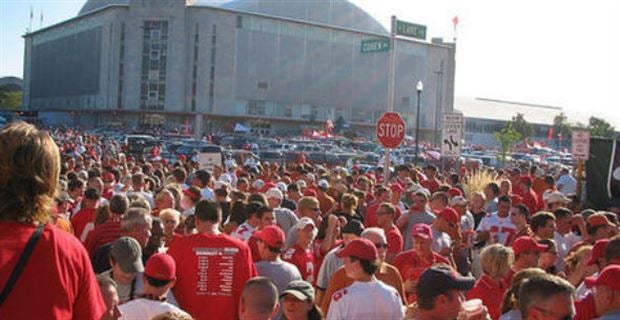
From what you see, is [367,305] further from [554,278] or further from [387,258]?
[387,258]

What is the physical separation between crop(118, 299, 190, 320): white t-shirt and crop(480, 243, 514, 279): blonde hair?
266 cm

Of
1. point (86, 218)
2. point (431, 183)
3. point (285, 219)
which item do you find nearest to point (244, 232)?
point (285, 219)

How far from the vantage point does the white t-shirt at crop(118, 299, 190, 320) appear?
16.0ft

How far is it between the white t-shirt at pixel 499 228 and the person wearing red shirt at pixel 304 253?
3.46 m

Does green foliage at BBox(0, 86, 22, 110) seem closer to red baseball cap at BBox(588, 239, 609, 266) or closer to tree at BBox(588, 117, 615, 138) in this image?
tree at BBox(588, 117, 615, 138)

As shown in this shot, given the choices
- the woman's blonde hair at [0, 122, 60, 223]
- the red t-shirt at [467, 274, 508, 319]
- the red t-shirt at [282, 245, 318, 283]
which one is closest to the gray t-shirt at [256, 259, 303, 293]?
the red t-shirt at [282, 245, 318, 283]

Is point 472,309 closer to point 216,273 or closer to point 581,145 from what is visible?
point 216,273

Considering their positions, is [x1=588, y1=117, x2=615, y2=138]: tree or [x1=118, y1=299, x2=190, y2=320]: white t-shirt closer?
[x1=118, y1=299, x2=190, y2=320]: white t-shirt

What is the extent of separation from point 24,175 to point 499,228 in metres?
8.33

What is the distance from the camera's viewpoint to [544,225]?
8.48m

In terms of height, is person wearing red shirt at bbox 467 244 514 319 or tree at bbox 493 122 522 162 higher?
tree at bbox 493 122 522 162

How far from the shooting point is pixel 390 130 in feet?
51.9

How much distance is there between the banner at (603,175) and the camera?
14734 mm

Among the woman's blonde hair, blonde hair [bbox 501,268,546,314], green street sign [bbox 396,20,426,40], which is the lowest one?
blonde hair [bbox 501,268,546,314]
